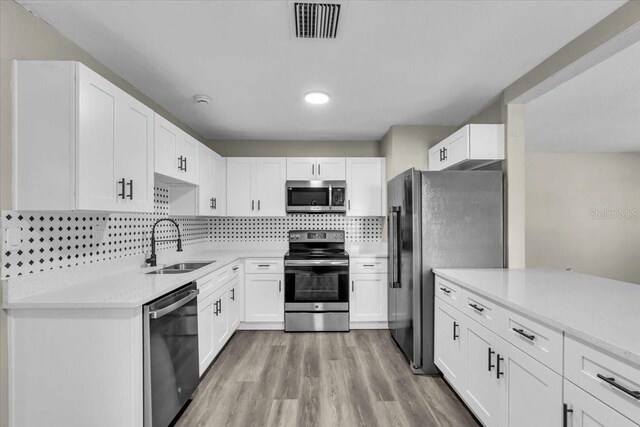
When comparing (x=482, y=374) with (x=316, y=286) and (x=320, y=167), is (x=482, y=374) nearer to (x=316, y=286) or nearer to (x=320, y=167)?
(x=316, y=286)

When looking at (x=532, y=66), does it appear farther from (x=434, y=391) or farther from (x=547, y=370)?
(x=434, y=391)

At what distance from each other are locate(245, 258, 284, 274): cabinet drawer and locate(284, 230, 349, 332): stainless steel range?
0.11 metres

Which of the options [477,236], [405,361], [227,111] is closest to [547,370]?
[477,236]

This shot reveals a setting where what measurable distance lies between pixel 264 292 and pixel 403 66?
9.20ft

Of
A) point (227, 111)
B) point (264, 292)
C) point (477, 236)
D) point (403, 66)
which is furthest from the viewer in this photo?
point (264, 292)

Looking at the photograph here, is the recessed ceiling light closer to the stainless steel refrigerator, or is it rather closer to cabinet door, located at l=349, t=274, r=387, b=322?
the stainless steel refrigerator

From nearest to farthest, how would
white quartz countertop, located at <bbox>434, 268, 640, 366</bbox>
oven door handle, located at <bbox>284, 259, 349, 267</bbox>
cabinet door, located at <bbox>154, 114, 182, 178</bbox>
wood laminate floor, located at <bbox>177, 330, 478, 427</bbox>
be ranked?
white quartz countertop, located at <bbox>434, 268, 640, 366</bbox>
wood laminate floor, located at <bbox>177, 330, 478, 427</bbox>
cabinet door, located at <bbox>154, 114, 182, 178</bbox>
oven door handle, located at <bbox>284, 259, 349, 267</bbox>

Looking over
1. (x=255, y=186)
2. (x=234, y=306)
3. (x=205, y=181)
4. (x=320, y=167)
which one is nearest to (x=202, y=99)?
(x=205, y=181)

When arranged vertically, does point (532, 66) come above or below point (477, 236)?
above

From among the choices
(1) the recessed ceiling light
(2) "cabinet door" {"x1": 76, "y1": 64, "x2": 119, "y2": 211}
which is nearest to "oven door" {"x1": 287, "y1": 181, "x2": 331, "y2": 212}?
(1) the recessed ceiling light

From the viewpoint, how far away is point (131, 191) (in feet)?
6.66

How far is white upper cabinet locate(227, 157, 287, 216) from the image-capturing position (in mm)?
4137

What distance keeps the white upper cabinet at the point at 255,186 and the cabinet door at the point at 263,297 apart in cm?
89

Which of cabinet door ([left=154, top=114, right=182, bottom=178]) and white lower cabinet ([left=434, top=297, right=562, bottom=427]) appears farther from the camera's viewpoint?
cabinet door ([left=154, top=114, right=182, bottom=178])
